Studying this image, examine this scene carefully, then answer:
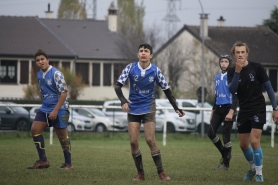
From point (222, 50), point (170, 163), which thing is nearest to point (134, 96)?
point (170, 163)

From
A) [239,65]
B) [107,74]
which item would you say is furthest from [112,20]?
[239,65]

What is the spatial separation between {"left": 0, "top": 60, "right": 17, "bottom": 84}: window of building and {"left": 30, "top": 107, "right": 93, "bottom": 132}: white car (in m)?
24.1

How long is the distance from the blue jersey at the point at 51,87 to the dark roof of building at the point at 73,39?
39.3 metres

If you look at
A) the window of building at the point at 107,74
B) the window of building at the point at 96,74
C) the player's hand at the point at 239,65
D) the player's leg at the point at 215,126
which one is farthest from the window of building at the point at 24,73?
the player's hand at the point at 239,65

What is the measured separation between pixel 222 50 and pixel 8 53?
1796 centimetres

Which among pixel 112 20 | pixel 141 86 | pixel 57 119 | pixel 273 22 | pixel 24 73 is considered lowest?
pixel 57 119

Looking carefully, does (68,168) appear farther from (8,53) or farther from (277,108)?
(8,53)

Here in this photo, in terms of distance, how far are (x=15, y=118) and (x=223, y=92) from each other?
52.7 ft

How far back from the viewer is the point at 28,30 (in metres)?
49.8

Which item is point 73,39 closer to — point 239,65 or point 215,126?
point 215,126

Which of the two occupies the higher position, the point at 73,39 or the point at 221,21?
the point at 221,21

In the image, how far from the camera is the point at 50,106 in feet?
40.7

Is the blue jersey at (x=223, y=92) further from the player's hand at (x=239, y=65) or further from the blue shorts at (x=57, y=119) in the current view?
the player's hand at (x=239, y=65)

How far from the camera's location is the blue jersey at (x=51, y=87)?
12.2 metres
